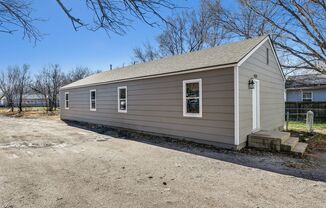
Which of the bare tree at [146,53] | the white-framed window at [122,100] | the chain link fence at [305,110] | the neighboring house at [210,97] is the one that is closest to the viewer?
the neighboring house at [210,97]

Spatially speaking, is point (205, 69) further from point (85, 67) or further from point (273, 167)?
point (85, 67)

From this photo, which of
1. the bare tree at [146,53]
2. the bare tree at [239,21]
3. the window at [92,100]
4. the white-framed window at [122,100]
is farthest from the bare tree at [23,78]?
the bare tree at [239,21]

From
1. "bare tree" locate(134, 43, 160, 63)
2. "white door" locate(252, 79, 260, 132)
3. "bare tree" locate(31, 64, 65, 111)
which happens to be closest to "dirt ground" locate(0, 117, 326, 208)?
"white door" locate(252, 79, 260, 132)

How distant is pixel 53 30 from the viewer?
4.31 metres

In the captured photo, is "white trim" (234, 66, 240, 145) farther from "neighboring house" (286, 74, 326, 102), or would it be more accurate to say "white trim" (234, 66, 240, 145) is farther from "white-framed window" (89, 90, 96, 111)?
"neighboring house" (286, 74, 326, 102)

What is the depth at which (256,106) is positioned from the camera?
325 inches

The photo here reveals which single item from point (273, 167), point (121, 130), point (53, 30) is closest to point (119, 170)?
point (53, 30)

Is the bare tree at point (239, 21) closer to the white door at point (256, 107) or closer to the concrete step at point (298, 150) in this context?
the white door at point (256, 107)

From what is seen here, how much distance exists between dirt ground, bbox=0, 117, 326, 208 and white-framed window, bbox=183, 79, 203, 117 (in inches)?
56.5

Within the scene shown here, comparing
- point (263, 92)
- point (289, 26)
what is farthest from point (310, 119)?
point (289, 26)

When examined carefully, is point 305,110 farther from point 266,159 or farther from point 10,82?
point 10,82

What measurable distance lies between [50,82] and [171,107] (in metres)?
28.7

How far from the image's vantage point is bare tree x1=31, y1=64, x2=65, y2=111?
3056 cm

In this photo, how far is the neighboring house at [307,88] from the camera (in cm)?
1798
